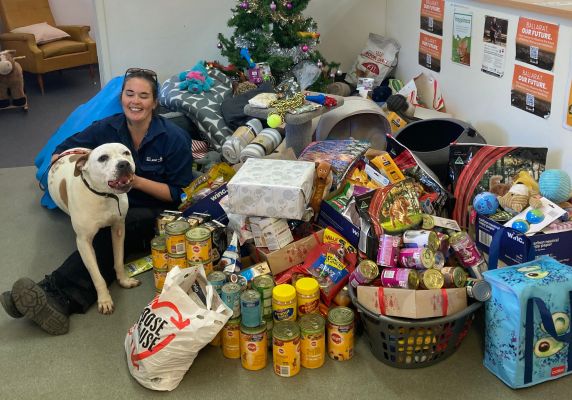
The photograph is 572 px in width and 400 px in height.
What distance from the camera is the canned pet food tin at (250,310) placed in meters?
1.93

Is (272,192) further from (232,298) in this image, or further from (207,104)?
(207,104)

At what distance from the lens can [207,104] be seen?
327 centimetres

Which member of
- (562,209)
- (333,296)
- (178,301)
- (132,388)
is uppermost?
(562,209)

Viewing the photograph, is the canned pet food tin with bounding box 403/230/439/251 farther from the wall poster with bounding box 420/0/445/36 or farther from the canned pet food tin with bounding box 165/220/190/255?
the wall poster with bounding box 420/0/445/36

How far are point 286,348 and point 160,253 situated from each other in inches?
25.6

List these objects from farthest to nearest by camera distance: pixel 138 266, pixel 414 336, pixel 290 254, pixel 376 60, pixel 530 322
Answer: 1. pixel 376 60
2. pixel 138 266
3. pixel 290 254
4. pixel 414 336
5. pixel 530 322

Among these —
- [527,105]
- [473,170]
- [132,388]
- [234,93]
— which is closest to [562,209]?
[473,170]

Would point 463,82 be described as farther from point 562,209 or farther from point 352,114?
point 562,209

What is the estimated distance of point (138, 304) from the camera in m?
2.33

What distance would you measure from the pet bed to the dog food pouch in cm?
84

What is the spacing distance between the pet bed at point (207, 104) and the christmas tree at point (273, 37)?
0.18 m

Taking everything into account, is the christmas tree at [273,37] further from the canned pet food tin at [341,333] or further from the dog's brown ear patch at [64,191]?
the canned pet food tin at [341,333]

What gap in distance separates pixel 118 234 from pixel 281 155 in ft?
2.57

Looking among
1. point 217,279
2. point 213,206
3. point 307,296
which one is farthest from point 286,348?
point 213,206
